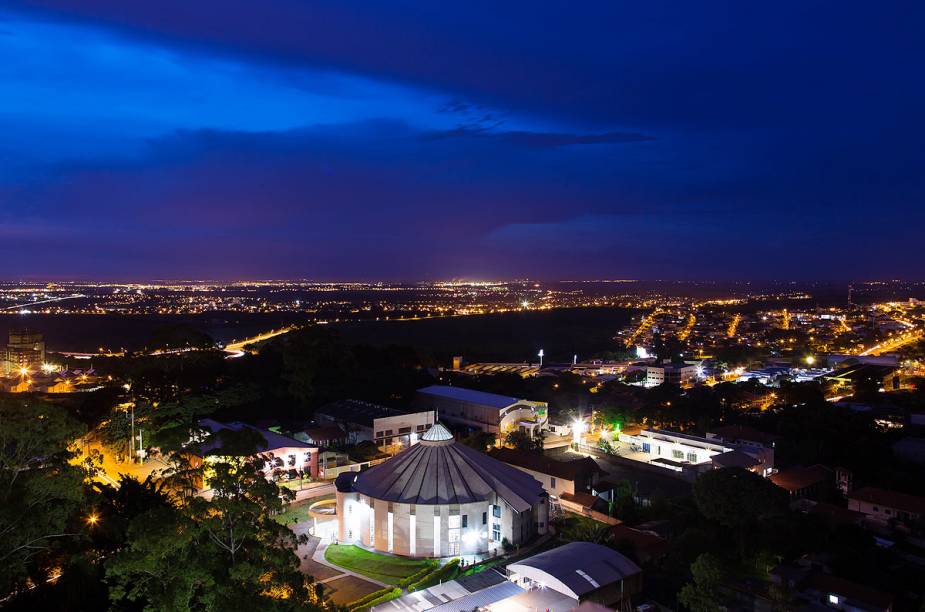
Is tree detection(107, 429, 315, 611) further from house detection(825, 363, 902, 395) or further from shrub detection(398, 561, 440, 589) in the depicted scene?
house detection(825, 363, 902, 395)

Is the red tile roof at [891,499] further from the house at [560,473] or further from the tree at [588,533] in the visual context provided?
the tree at [588,533]

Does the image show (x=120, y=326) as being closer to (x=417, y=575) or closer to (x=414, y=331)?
(x=414, y=331)

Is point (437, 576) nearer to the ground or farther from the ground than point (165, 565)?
nearer to the ground

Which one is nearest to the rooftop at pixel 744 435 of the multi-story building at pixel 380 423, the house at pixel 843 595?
the house at pixel 843 595

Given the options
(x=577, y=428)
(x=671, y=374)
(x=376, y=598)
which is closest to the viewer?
→ (x=376, y=598)

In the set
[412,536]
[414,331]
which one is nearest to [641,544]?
[412,536]

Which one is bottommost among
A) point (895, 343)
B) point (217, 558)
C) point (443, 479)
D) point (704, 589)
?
point (895, 343)
